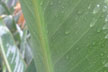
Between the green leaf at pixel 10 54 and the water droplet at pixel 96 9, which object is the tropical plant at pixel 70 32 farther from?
the green leaf at pixel 10 54

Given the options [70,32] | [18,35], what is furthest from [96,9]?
[18,35]

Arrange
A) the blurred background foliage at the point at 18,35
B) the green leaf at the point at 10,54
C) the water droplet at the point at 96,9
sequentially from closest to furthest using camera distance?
the water droplet at the point at 96,9, the green leaf at the point at 10,54, the blurred background foliage at the point at 18,35

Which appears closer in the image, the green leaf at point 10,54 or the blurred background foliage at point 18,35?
the green leaf at point 10,54

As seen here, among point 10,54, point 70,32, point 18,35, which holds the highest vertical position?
point 70,32

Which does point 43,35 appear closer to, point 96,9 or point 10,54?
point 96,9

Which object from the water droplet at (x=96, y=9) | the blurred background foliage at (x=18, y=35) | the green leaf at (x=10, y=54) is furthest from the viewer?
the blurred background foliage at (x=18, y=35)

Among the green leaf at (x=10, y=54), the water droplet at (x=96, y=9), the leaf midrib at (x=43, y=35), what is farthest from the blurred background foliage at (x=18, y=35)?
the water droplet at (x=96, y=9)
